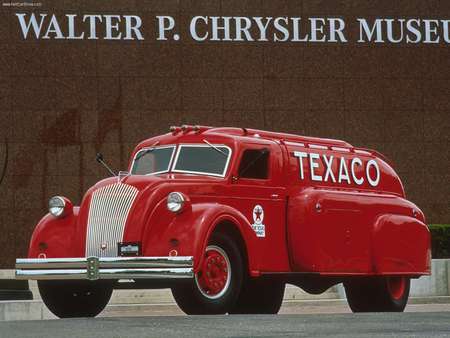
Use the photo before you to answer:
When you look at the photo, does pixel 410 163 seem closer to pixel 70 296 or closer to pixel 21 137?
pixel 21 137

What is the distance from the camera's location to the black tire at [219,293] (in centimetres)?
1373

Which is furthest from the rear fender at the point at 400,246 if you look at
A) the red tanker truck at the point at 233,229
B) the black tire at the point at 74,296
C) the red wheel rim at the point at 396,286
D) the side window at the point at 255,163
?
the black tire at the point at 74,296

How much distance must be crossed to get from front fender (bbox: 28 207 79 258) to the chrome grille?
38cm

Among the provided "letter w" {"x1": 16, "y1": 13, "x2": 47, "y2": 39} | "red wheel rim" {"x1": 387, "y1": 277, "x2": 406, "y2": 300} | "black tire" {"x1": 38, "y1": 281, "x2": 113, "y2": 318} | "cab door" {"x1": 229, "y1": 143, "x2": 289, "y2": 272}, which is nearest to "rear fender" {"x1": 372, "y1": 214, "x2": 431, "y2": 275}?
"red wheel rim" {"x1": 387, "y1": 277, "x2": 406, "y2": 300}

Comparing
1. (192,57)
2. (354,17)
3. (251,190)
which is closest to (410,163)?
(354,17)

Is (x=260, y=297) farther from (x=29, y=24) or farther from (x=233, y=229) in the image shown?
(x=29, y=24)

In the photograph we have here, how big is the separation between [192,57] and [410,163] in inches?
228

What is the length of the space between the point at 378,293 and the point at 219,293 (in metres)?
4.40

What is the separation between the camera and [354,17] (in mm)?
30766

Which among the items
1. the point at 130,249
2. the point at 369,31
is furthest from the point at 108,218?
the point at 369,31

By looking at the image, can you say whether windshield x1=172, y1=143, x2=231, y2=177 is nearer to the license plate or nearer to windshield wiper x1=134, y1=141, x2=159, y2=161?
windshield wiper x1=134, y1=141, x2=159, y2=161

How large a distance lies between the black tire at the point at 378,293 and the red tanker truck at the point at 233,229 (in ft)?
0.07

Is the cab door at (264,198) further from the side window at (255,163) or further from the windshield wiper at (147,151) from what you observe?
the windshield wiper at (147,151)

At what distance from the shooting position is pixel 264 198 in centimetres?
1540
